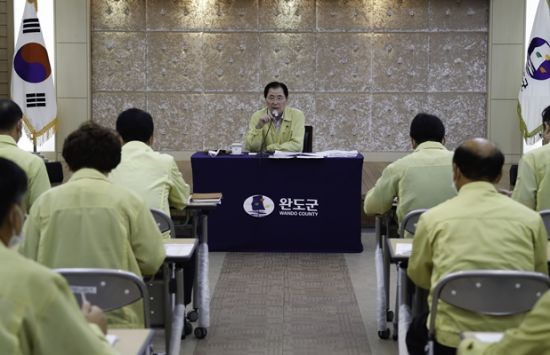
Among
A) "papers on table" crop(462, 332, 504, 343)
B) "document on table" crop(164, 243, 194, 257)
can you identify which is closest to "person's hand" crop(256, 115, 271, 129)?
"document on table" crop(164, 243, 194, 257)

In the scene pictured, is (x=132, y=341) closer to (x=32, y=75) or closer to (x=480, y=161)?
(x=480, y=161)

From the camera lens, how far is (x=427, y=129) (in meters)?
5.31

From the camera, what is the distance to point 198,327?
528cm

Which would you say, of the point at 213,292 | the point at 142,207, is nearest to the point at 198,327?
the point at 213,292

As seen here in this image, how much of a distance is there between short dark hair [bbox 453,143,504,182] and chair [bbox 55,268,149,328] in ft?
3.98

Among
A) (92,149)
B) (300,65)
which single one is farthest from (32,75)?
(92,149)

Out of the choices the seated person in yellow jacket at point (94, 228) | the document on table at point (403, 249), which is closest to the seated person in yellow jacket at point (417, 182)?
the document on table at point (403, 249)

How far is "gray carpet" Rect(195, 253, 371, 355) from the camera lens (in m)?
5.14

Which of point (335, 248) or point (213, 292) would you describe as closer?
point (213, 292)

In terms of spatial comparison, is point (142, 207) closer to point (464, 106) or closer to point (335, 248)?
point (335, 248)

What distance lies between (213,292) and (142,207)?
117 inches

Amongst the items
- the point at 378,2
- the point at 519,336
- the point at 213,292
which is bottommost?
the point at 213,292

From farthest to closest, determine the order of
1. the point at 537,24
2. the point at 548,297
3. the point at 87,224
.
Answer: the point at 537,24, the point at 87,224, the point at 548,297

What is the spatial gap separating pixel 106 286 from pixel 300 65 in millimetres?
8935
